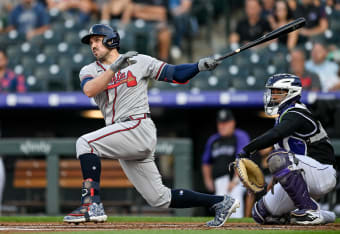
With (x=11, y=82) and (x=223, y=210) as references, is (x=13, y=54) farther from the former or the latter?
→ (x=223, y=210)

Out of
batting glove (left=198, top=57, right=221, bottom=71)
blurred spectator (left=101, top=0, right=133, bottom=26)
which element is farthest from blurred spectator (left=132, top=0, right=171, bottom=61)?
batting glove (left=198, top=57, right=221, bottom=71)

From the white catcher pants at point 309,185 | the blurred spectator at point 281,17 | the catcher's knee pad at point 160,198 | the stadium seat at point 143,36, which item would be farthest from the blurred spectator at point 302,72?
the catcher's knee pad at point 160,198

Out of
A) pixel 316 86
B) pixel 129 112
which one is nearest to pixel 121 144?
pixel 129 112

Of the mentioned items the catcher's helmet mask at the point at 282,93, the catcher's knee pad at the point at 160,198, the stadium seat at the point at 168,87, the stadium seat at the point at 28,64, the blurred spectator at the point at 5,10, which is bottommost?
the catcher's knee pad at the point at 160,198

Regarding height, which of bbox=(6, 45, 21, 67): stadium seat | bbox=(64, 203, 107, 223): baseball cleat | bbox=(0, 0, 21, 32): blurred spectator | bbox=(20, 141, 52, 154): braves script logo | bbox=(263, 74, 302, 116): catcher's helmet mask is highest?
bbox=(0, 0, 21, 32): blurred spectator

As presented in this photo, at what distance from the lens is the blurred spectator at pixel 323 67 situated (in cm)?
832

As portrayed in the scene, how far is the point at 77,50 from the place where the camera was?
9.16m

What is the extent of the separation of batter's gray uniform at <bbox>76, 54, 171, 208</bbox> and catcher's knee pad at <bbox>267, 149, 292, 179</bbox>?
70 centimetres

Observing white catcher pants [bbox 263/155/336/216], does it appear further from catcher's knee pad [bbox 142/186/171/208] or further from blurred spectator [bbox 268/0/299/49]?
blurred spectator [bbox 268/0/299/49]

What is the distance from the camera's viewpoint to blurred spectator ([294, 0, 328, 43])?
935 cm

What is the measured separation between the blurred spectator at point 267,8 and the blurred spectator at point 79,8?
2497mm

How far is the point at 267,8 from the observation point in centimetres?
953

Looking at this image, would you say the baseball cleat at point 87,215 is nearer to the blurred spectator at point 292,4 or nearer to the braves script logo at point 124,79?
the braves script logo at point 124,79

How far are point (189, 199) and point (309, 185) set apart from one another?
0.81 metres
